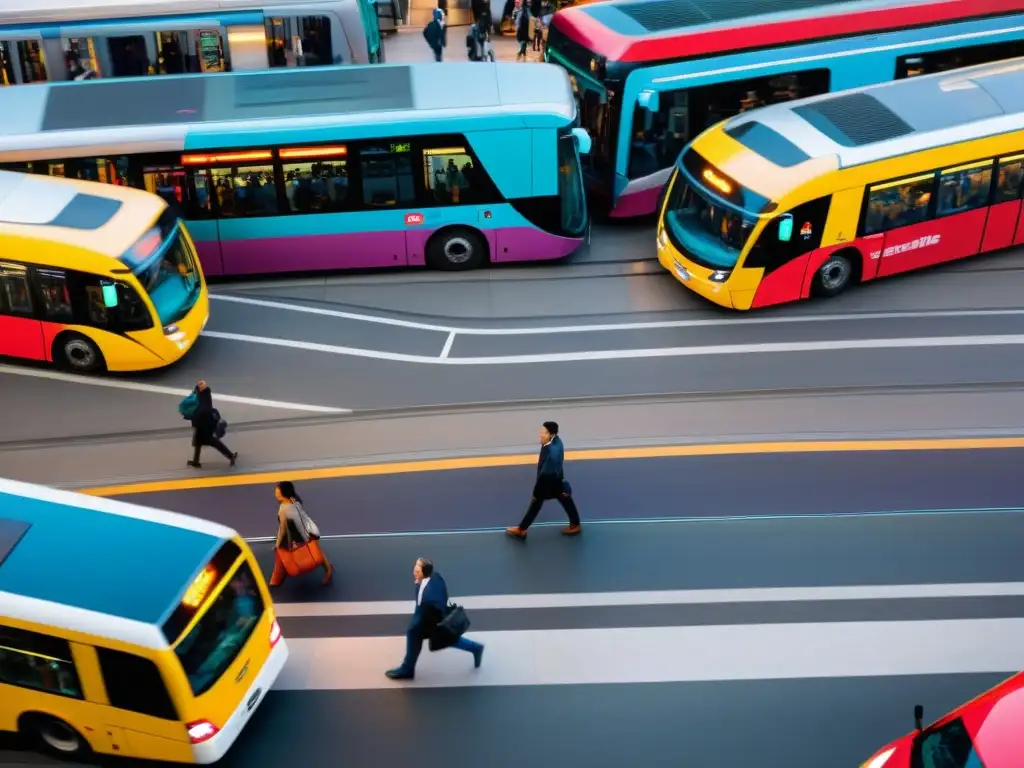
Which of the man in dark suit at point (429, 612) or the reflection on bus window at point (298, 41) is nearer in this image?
the man in dark suit at point (429, 612)

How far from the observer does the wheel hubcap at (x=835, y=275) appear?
19.3 metres

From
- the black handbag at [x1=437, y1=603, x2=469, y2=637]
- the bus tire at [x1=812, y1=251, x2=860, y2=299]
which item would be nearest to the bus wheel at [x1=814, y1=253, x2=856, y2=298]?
the bus tire at [x1=812, y1=251, x2=860, y2=299]

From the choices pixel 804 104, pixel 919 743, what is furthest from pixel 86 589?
pixel 804 104

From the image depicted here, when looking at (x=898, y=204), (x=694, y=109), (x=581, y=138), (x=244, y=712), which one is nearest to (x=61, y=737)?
(x=244, y=712)

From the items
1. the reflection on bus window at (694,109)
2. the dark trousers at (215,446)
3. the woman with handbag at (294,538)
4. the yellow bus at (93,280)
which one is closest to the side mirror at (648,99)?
the reflection on bus window at (694,109)

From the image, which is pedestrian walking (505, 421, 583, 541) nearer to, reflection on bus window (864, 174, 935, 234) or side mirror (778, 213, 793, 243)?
side mirror (778, 213, 793, 243)

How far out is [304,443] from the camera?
15867 mm

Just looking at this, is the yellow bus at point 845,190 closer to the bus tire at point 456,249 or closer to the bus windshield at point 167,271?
the bus tire at point 456,249

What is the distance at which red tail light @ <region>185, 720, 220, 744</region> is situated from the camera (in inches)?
404

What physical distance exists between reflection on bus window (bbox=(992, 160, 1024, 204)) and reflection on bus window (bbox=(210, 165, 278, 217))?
37.4 ft

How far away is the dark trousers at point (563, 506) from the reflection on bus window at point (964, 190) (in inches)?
369

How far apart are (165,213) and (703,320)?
7.97 m

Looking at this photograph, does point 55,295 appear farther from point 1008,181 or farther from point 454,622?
point 1008,181

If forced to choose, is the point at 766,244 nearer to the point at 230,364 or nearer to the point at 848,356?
the point at 848,356
